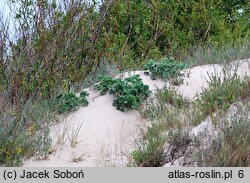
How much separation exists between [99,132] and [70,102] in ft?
2.26

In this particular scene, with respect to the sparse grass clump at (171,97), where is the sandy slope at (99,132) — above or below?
below

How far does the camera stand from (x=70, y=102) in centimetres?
645

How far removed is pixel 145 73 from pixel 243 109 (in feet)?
7.03

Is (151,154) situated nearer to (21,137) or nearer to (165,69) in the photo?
(21,137)

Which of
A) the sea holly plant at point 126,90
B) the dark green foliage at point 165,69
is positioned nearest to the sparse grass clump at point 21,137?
the sea holly plant at point 126,90

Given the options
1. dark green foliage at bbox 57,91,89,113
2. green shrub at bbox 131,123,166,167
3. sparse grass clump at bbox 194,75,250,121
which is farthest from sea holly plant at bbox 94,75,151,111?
green shrub at bbox 131,123,166,167

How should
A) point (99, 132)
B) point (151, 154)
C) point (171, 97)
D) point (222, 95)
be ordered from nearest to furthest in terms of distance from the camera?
1. point (151, 154)
2. point (222, 95)
3. point (99, 132)
4. point (171, 97)

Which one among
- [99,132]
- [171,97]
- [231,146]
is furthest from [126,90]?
[231,146]

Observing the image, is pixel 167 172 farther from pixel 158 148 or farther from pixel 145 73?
pixel 145 73

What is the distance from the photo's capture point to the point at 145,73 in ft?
23.6

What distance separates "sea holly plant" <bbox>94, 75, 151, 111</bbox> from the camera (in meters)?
6.36

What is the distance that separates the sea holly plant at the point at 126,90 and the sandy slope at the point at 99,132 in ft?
0.31

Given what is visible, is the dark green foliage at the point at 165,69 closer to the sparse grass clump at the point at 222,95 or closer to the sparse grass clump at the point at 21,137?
the sparse grass clump at the point at 222,95

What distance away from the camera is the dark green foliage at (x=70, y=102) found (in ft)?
21.2
